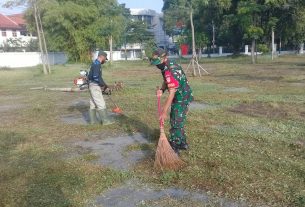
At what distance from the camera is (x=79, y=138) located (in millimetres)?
8672

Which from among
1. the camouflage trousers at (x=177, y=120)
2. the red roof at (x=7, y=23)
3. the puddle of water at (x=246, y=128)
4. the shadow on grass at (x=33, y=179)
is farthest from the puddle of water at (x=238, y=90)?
the red roof at (x=7, y=23)

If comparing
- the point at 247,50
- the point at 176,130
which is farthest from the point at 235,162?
the point at 247,50

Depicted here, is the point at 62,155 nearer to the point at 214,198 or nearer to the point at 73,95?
the point at 214,198

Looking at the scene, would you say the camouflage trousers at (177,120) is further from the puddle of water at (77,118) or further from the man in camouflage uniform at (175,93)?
the puddle of water at (77,118)

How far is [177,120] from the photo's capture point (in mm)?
6496

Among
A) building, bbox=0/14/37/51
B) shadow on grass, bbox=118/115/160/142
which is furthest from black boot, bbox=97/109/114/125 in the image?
building, bbox=0/14/37/51

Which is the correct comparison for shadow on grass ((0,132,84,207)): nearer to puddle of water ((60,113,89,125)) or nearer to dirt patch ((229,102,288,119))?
puddle of water ((60,113,89,125))

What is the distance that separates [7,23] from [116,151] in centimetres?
6689

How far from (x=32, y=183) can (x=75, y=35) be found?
4188 centimetres

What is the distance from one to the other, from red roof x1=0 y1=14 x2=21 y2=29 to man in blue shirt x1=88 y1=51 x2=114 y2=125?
2436 inches

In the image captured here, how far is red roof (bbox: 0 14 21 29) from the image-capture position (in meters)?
65.6

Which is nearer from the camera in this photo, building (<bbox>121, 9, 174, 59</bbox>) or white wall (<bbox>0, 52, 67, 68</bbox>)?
white wall (<bbox>0, 52, 67, 68</bbox>)

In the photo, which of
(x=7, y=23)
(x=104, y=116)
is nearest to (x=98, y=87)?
(x=104, y=116)

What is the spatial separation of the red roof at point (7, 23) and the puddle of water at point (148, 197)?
66.5 meters
